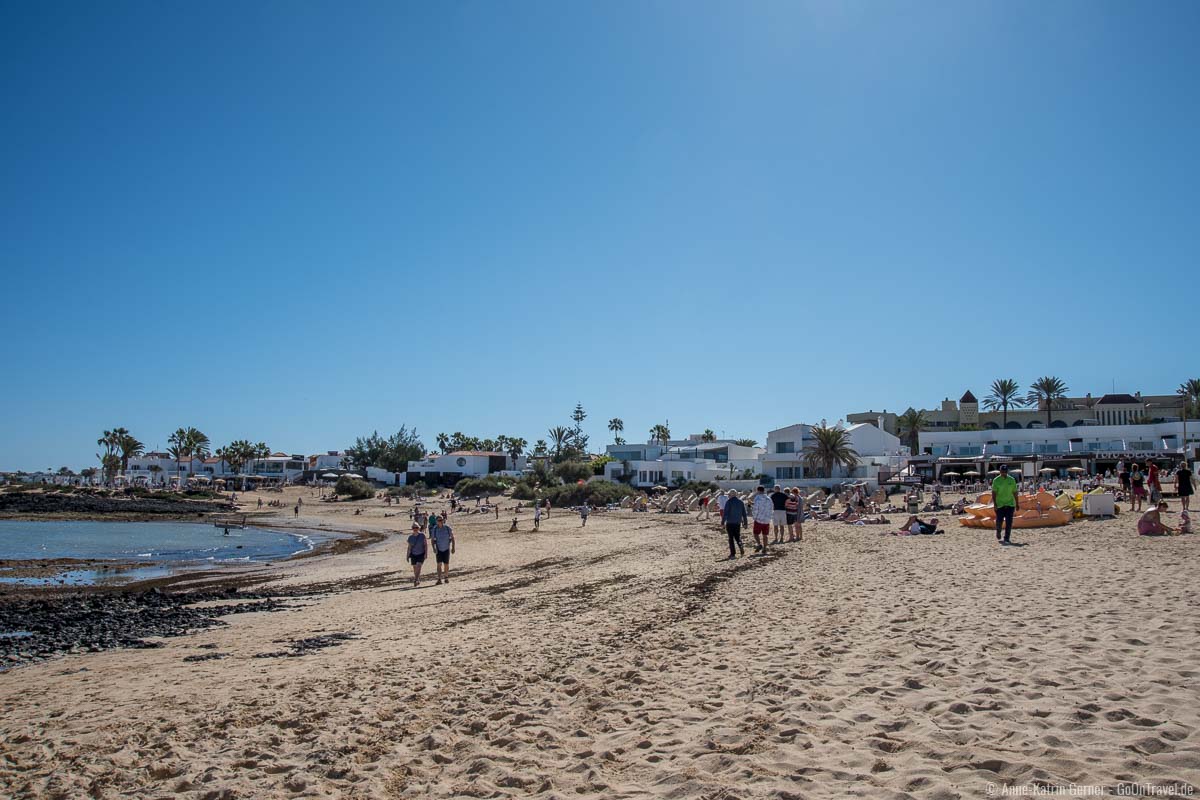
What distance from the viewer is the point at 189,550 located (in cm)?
3112

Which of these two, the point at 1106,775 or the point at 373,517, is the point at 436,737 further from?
the point at 373,517

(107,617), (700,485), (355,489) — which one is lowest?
(355,489)

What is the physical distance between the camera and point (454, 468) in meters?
85.1

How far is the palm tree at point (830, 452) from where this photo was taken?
54.7m

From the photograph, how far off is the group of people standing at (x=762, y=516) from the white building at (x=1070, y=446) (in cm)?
3883

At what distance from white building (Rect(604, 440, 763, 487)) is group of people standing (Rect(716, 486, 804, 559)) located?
4228 cm

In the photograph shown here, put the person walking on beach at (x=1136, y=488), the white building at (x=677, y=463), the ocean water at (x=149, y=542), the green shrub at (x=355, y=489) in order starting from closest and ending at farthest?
the person walking on beach at (x=1136, y=488) < the ocean water at (x=149, y=542) < the white building at (x=677, y=463) < the green shrub at (x=355, y=489)

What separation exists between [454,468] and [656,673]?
80509 mm

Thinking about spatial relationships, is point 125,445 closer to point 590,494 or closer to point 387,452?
point 387,452

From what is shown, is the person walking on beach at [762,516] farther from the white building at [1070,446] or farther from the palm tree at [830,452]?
the white building at [1070,446]

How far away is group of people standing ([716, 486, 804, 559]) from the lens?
16.6 m

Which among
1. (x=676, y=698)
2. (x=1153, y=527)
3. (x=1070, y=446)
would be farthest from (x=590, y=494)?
(x=676, y=698)

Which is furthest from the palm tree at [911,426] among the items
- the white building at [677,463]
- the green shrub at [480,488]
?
the green shrub at [480,488]

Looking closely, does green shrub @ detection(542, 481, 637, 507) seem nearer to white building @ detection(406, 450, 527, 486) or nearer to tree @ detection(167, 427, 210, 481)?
white building @ detection(406, 450, 527, 486)
